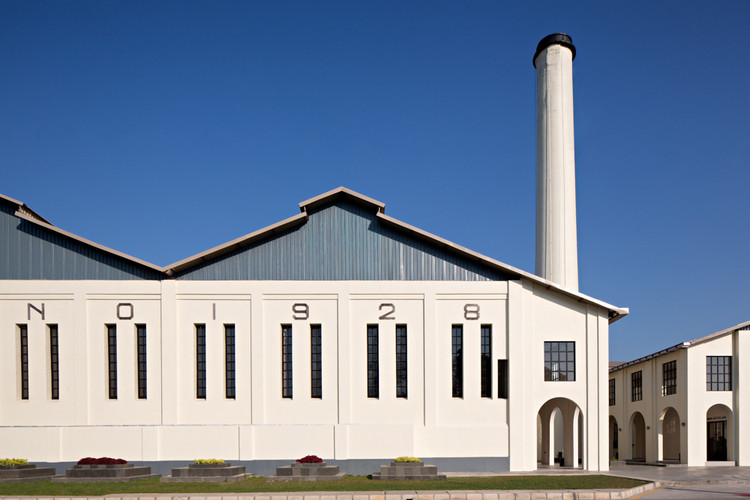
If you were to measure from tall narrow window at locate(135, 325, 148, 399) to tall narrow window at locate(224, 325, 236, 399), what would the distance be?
355cm

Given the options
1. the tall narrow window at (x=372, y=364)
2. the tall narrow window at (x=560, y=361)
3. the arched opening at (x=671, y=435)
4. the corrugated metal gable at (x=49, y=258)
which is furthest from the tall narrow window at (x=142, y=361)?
the arched opening at (x=671, y=435)

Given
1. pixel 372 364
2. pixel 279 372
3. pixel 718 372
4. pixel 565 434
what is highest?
pixel 372 364

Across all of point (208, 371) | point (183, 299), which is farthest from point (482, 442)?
point (183, 299)

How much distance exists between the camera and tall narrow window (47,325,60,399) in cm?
2892

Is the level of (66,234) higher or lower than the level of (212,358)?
higher

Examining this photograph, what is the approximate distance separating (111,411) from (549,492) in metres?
18.9

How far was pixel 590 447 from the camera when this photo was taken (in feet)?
95.9

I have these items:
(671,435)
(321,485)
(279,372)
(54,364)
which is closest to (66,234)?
(54,364)

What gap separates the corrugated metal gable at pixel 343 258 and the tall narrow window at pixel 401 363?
2518mm

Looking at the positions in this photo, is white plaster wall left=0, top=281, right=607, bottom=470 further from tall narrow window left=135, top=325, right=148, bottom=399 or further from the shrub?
the shrub

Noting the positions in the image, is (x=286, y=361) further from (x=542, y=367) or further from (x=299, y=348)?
(x=542, y=367)

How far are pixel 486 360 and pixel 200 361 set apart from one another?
13.0 m

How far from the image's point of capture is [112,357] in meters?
29.3

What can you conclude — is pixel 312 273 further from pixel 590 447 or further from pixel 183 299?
pixel 590 447
